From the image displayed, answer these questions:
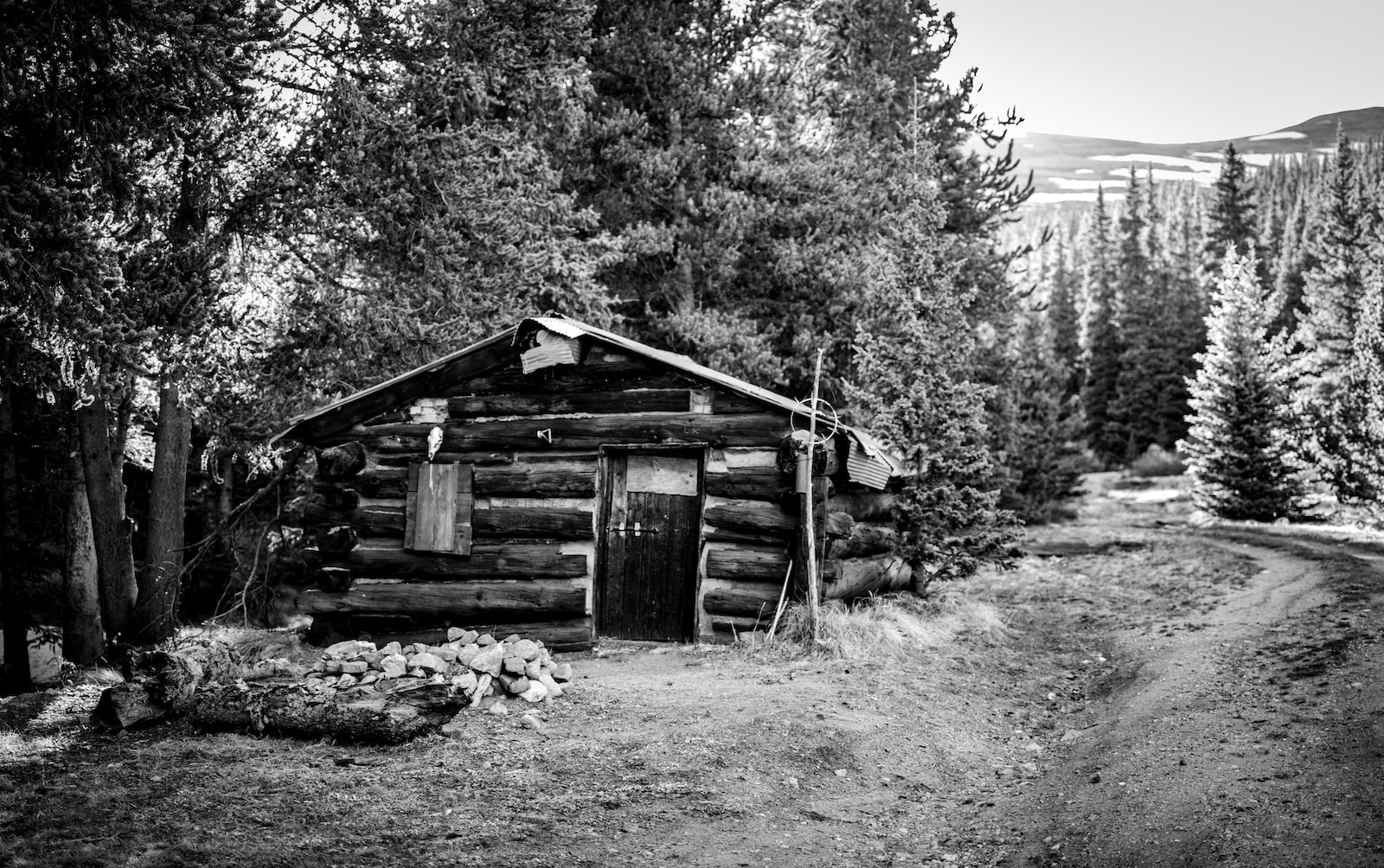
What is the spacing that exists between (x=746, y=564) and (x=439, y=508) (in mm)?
3986

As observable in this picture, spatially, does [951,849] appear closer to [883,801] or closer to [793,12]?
[883,801]

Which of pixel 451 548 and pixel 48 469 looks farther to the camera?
pixel 48 469

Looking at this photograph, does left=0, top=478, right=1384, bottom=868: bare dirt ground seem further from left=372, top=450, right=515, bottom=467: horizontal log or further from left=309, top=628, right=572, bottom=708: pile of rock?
left=372, top=450, right=515, bottom=467: horizontal log

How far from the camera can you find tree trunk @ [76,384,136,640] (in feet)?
39.1

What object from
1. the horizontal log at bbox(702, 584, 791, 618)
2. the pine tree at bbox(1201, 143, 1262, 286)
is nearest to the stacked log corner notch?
the horizontal log at bbox(702, 584, 791, 618)

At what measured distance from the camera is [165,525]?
12453mm

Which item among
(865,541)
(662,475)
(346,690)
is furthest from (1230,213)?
(346,690)

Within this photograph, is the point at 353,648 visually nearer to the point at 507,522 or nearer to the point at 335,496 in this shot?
the point at 507,522

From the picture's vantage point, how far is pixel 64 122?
31.7 ft

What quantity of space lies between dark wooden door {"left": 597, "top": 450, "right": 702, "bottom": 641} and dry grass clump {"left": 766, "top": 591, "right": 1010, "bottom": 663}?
1.55m

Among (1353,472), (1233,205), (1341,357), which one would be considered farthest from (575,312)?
(1233,205)

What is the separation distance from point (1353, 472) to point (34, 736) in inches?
1136

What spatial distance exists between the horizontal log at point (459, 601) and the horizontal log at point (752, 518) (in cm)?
191

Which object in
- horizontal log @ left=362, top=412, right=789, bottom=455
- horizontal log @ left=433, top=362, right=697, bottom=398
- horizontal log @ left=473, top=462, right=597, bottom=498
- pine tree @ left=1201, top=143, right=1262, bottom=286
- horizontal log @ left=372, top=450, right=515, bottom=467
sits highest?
pine tree @ left=1201, top=143, right=1262, bottom=286
